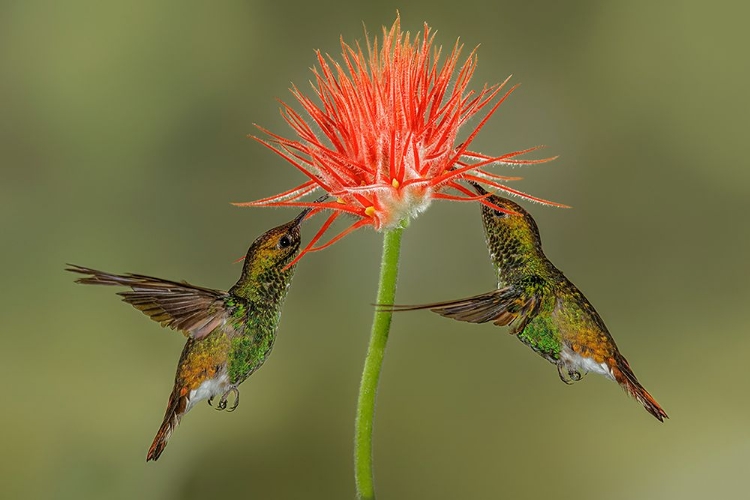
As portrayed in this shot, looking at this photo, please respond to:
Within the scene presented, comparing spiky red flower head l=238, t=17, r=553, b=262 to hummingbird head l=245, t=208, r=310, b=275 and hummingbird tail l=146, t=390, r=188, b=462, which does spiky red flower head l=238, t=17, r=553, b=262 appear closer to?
hummingbird head l=245, t=208, r=310, b=275

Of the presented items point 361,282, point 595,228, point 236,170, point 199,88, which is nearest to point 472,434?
point 361,282

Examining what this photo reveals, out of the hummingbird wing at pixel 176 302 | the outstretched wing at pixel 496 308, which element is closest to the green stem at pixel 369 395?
the outstretched wing at pixel 496 308

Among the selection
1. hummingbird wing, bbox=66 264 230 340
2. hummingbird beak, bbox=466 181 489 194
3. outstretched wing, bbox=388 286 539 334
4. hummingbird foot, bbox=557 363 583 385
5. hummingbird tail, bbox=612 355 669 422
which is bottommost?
hummingbird tail, bbox=612 355 669 422

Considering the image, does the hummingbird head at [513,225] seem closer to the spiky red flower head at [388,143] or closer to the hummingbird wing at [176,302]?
the spiky red flower head at [388,143]

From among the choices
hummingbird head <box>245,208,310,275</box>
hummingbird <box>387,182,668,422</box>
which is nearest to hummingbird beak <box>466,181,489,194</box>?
hummingbird <box>387,182,668,422</box>

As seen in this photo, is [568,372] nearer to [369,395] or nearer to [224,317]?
[369,395]

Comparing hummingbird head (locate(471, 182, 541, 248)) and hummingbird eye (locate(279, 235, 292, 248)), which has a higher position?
hummingbird eye (locate(279, 235, 292, 248))

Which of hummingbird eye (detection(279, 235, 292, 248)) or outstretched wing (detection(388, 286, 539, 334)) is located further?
hummingbird eye (detection(279, 235, 292, 248))
